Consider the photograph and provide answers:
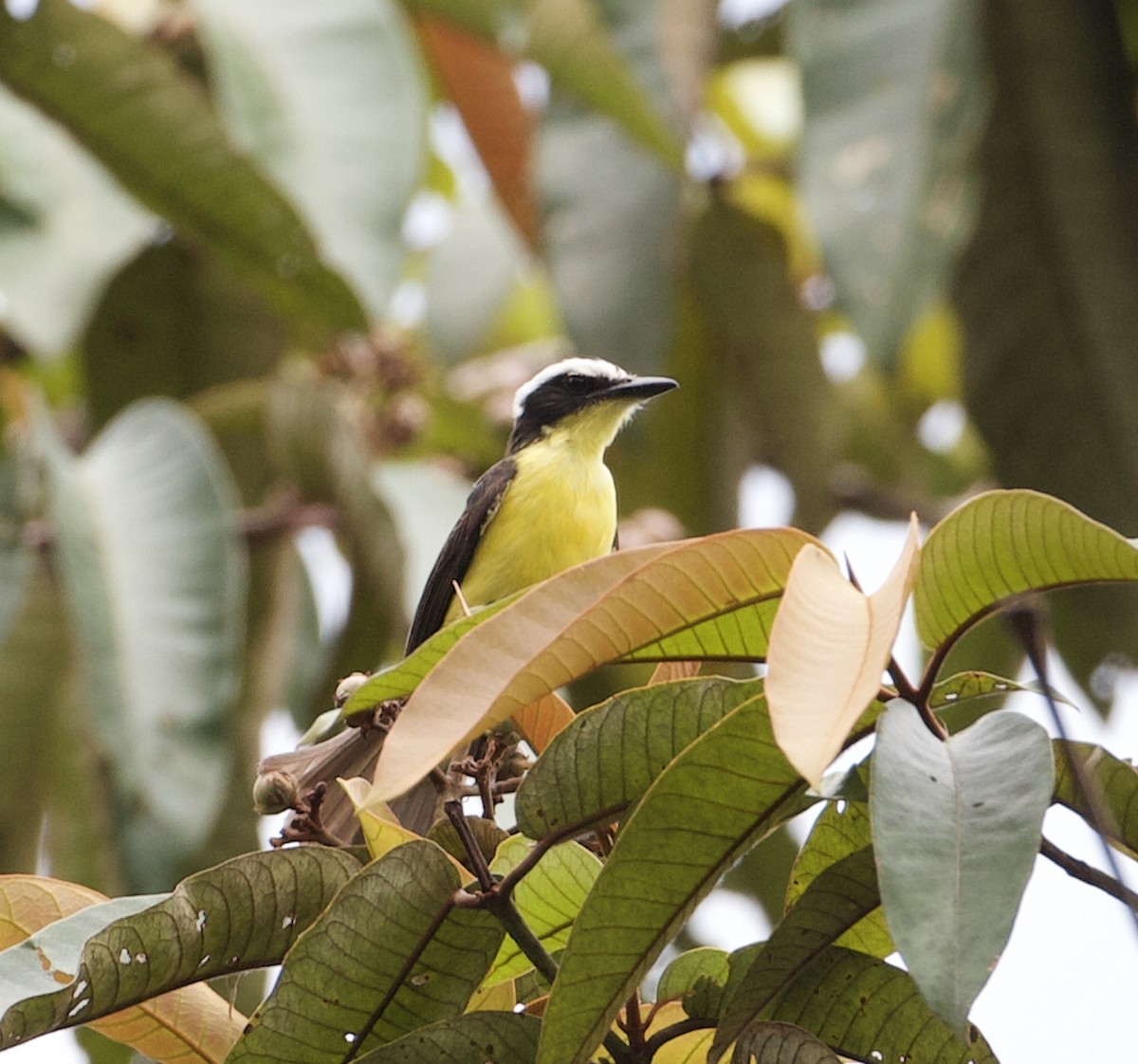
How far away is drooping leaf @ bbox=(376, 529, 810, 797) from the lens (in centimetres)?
134

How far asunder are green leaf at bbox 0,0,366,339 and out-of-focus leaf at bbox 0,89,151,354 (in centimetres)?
13

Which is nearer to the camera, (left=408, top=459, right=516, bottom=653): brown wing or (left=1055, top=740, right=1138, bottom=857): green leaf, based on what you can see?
(left=1055, top=740, right=1138, bottom=857): green leaf

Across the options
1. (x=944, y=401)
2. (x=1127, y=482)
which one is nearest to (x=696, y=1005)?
(x=1127, y=482)

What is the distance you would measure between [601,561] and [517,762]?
71cm

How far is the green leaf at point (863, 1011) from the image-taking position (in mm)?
1588

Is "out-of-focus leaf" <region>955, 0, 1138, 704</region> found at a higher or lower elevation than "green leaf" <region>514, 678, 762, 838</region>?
higher

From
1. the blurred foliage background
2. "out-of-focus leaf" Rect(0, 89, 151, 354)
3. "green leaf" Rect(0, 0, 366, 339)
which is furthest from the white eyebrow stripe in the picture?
"out-of-focus leaf" Rect(0, 89, 151, 354)

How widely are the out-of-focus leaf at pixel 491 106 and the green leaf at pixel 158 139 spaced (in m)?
1.05

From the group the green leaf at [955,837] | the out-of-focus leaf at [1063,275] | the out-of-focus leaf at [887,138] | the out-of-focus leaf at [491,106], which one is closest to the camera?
the green leaf at [955,837]

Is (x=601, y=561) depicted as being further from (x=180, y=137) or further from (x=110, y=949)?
(x=180, y=137)

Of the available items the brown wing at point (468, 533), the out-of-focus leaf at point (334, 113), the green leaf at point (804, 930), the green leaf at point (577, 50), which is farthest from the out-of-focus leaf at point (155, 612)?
the green leaf at point (804, 930)

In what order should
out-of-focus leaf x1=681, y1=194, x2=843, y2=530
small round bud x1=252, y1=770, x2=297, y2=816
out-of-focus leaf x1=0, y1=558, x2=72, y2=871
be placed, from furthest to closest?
out-of-focus leaf x1=681, y1=194, x2=843, y2=530, out-of-focus leaf x1=0, y1=558, x2=72, y2=871, small round bud x1=252, y1=770, x2=297, y2=816

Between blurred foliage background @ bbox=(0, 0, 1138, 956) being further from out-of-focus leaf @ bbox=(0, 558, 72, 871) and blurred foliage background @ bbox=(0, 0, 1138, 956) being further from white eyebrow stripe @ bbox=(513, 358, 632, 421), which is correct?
white eyebrow stripe @ bbox=(513, 358, 632, 421)

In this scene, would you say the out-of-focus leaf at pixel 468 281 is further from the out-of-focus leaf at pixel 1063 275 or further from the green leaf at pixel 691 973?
the green leaf at pixel 691 973
